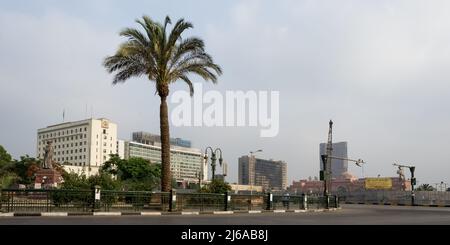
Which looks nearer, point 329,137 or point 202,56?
point 202,56

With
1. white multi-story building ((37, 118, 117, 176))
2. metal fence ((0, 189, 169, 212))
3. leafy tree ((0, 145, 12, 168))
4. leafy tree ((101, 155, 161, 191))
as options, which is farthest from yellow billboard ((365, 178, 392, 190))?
metal fence ((0, 189, 169, 212))

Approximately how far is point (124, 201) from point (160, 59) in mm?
8897

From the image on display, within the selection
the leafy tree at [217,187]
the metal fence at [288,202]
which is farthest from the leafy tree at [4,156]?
the metal fence at [288,202]

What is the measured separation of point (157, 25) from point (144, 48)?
159 centimetres

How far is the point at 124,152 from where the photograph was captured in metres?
189

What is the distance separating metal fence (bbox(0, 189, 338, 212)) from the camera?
888 inches

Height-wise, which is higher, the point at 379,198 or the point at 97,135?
the point at 97,135

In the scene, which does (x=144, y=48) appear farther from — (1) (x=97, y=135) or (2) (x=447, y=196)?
(1) (x=97, y=135)

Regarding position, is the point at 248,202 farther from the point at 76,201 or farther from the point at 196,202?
the point at 76,201

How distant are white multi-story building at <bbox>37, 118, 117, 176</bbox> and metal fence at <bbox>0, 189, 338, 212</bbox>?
135578 millimetres

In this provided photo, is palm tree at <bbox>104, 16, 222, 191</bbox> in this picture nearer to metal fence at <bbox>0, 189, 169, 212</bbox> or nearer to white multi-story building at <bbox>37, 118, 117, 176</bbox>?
metal fence at <bbox>0, 189, 169, 212</bbox>
